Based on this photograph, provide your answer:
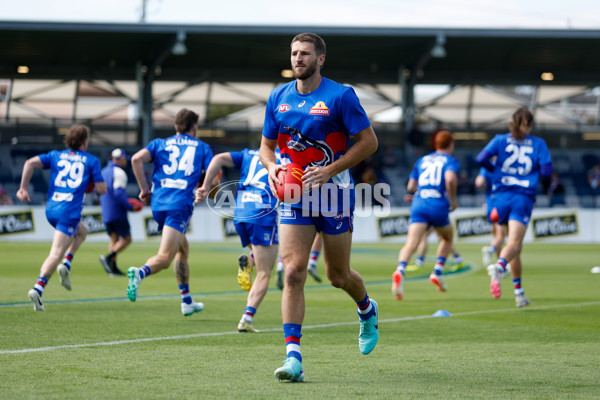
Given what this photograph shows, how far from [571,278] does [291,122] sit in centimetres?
1040

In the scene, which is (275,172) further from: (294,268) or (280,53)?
(280,53)

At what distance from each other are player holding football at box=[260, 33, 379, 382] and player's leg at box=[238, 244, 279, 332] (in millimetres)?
2221

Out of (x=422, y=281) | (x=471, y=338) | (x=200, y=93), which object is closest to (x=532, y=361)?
(x=471, y=338)

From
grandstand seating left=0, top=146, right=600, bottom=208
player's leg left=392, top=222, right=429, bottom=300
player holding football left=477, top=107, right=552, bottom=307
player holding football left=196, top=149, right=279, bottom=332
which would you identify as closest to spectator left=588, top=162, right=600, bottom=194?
grandstand seating left=0, top=146, right=600, bottom=208

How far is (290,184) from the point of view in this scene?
18.2 feet

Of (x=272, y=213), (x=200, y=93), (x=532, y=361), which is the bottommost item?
(x=532, y=361)

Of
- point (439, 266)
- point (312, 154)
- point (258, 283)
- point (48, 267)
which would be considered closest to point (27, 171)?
point (48, 267)

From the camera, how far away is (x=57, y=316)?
8773mm

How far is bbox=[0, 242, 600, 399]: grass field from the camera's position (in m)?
5.11

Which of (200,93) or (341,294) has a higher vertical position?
(200,93)

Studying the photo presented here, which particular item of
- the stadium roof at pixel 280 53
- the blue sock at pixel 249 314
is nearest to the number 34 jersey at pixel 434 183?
the blue sock at pixel 249 314

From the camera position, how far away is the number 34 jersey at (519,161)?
10.3 m

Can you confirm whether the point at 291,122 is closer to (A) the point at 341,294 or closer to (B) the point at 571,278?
(A) the point at 341,294

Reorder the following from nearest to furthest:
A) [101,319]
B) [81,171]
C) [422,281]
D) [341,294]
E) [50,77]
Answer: [101,319]
[81,171]
[341,294]
[422,281]
[50,77]
